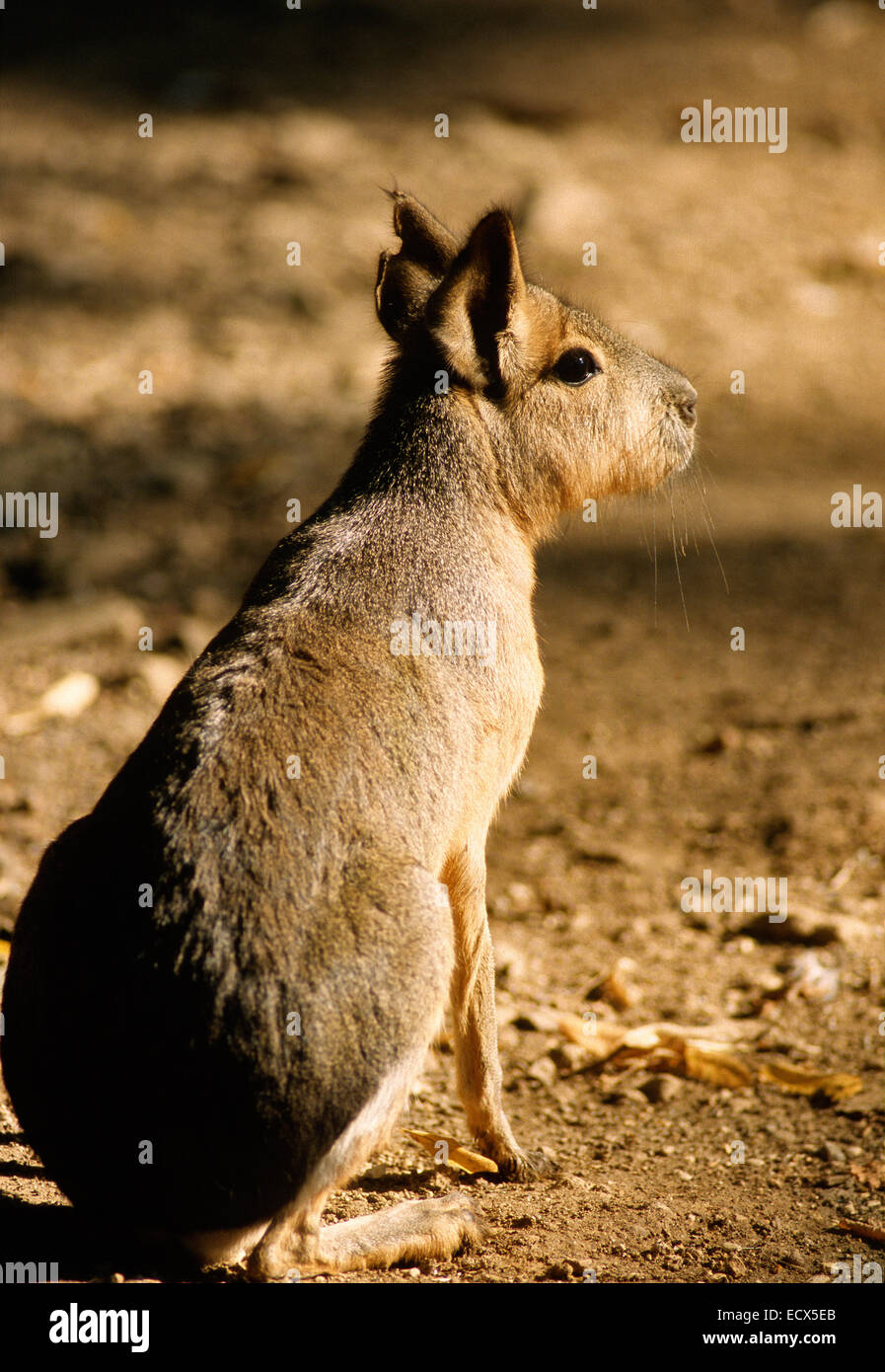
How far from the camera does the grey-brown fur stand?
10.2ft

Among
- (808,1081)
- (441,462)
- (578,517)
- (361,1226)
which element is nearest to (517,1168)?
(361,1226)

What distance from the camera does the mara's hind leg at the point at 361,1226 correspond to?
3227 mm

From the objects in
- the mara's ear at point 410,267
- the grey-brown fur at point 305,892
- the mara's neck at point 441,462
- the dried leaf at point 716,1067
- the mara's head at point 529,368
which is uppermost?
the mara's ear at point 410,267

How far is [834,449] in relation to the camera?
30.5 ft

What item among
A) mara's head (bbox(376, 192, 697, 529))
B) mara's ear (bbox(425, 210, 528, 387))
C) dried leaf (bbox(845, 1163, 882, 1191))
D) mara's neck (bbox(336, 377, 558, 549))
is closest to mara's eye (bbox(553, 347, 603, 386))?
mara's head (bbox(376, 192, 697, 529))

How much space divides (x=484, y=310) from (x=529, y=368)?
0.24m

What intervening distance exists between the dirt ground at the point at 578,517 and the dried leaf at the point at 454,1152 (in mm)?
47

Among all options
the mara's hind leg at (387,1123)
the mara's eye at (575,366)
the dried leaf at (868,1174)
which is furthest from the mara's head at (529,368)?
the dried leaf at (868,1174)

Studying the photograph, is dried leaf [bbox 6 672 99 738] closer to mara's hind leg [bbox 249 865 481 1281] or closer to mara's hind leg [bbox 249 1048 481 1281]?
mara's hind leg [bbox 249 1048 481 1281]

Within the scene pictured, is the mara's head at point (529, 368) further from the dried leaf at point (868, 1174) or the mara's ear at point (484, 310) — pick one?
the dried leaf at point (868, 1174)

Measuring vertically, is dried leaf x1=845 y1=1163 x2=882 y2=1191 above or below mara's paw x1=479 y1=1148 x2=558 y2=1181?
below

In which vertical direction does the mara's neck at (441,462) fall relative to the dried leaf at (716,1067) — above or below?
above

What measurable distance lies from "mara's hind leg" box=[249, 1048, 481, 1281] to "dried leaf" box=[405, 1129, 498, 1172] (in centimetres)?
25

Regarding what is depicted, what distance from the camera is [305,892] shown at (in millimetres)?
3201
